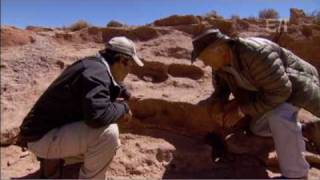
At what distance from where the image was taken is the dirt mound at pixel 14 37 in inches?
214

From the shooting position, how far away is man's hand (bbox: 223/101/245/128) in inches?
166

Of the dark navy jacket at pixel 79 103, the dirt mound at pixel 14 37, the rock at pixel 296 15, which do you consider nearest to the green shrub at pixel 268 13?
the rock at pixel 296 15

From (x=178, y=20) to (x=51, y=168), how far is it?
316 centimetres

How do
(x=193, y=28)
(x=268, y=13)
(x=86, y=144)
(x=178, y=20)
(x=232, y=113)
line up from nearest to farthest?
1. (x=86, y=144)
2. (x=232, y=113)
3. (x=193, y=28)
4. (x=178, y=20)
5. (x=268, y=13)

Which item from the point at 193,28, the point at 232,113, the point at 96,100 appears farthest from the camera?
the point at 193,28

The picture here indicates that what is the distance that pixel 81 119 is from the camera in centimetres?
357

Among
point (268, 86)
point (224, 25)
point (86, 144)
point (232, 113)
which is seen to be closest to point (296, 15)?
point (224, 25)

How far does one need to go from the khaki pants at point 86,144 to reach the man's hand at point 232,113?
3.74ft

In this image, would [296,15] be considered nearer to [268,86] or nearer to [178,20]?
[178,20]

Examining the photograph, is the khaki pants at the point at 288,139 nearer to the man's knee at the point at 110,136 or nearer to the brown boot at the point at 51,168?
the man's knee at the point at 110,136

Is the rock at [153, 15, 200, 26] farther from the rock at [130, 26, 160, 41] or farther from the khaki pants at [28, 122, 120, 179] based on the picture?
the khaki pants at [28, 122, 120, 179]

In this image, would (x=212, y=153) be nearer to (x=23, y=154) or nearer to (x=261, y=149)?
(x=261, y=149)

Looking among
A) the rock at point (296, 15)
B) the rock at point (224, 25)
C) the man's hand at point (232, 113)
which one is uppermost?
the rock at point (296, 15)

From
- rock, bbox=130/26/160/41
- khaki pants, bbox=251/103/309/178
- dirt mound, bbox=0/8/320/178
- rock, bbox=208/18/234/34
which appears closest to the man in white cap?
dirt mound, bbox=0/8/320/178
